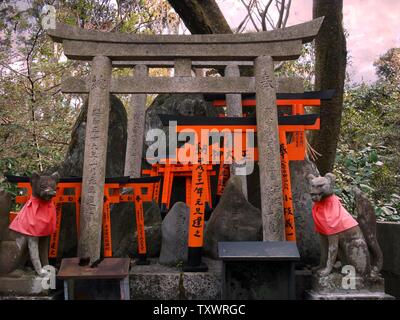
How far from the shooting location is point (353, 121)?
45.4ft

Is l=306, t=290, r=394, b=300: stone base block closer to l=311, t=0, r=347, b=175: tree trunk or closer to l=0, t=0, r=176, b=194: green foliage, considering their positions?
l=311, t=0, r=347, b=175: tree trunk

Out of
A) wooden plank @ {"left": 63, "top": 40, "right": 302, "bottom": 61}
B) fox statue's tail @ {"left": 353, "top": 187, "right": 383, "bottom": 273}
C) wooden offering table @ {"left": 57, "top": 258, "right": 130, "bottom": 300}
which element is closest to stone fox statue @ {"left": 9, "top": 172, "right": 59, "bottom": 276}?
wooden offering table @ {"left": 57, "top": 258, "right": 130, "bottom": 300}

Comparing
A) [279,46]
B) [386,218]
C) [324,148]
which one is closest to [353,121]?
[386,218]

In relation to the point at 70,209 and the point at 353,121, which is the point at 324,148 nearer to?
the point at 70,209

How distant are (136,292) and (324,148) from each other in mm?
4396

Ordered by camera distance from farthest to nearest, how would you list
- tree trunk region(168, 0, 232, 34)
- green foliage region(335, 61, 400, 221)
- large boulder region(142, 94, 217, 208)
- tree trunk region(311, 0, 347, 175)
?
green foliage region(335, 61, 400, 221), large boulder region(142, 94, 217, 208), tree trunk region(168, 0, 232, 34), tree trunk region(311, 0, 347, 175)

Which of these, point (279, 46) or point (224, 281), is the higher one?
point (279, 46)

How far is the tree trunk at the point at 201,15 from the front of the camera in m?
8.13

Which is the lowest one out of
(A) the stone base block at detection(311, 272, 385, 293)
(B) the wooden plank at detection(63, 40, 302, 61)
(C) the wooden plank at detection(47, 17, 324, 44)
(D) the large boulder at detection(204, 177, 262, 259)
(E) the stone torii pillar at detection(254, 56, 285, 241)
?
(A) the stone base block at detection(311, 272, 385, 293)

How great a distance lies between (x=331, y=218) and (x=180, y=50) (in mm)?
2989

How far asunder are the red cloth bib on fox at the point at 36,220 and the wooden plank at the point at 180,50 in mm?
2140

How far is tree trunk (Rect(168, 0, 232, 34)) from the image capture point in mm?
8133

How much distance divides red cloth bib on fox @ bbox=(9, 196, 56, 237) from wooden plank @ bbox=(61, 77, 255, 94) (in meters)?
1.71

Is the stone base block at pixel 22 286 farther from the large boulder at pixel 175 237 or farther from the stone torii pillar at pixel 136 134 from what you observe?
the stone torii pillar at pixel 136 134
